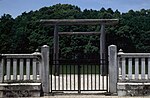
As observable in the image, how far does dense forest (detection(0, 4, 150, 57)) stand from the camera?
41344 mm

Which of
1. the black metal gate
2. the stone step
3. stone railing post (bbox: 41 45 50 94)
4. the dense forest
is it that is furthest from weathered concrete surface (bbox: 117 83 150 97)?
the dense forest

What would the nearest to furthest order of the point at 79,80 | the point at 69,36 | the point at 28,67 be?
the point at 28,67 < the point at 79,80 < the point at 69,36

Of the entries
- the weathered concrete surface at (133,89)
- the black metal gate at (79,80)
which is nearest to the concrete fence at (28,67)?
the black metal gate at (79,80)

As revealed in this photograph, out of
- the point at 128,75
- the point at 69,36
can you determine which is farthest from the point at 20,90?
the point at 69,36

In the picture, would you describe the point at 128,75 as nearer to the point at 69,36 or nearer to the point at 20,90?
the point at 20,90

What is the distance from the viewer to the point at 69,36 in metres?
41.2

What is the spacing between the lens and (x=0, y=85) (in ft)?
38.4

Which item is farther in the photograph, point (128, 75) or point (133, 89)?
point (128, 75)

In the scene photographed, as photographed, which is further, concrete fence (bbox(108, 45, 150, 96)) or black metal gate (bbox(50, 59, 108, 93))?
black metal gate (bbox(50, 59, 108, 93))

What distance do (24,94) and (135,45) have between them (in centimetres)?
3413

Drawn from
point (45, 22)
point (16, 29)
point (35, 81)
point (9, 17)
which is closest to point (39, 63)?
point (35, 81)

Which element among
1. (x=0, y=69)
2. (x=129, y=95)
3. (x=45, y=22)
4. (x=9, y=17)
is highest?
(x=9, y=17)

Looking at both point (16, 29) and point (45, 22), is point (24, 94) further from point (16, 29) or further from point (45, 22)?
point (16, 29)

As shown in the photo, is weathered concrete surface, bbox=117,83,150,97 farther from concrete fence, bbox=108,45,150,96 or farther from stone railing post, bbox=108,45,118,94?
stone railing post, bbox=108,45,118,94
